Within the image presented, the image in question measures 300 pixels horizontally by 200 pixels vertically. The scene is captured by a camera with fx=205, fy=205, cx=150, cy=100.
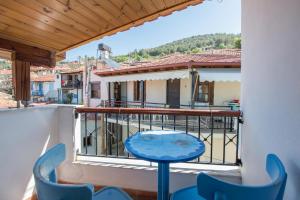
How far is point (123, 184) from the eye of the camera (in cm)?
215

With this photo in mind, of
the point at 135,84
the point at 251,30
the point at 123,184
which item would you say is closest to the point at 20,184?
the point at 123,184

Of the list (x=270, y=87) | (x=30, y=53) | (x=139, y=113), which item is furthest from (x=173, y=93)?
(x=270, y=87)

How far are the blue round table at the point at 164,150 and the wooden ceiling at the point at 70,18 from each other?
1191mm

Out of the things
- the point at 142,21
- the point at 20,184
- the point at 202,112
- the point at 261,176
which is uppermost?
the point at 142,21

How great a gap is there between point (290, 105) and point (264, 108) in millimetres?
378

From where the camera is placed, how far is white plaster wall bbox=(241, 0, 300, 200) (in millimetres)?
1036

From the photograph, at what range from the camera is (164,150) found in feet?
4.47

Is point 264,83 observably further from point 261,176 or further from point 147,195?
point 147,195

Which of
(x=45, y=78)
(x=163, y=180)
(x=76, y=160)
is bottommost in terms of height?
(x=76, y=160)

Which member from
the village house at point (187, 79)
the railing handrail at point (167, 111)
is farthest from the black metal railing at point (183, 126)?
the village house at point (187, 79)

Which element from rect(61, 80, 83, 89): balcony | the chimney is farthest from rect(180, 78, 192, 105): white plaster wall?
rect(61, 80, 83, 89): balcony

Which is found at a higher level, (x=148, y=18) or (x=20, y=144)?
(x=148, y=18)

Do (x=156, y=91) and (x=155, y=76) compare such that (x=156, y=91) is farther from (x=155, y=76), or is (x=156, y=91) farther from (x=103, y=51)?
(x=103, y=51)

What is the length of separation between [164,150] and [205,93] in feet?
22.2
